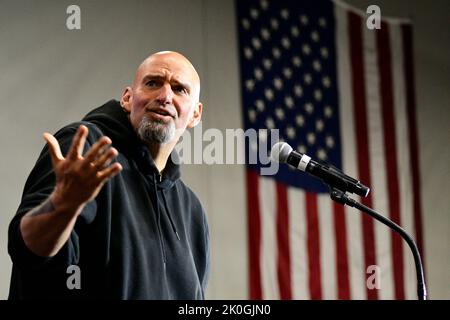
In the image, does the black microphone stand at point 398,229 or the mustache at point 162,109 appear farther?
the mustache at point 162,109

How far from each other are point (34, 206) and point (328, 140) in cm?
317

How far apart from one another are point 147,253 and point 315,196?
2.75 m

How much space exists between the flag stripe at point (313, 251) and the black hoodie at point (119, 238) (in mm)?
2220

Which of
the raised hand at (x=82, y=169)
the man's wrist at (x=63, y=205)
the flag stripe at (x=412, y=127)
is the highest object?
the flag stripe at (x=412, y=127)

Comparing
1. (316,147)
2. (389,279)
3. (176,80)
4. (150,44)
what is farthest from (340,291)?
(176,80)

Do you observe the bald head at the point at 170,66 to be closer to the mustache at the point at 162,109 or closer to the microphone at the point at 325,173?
the mustache at the point at 162,109

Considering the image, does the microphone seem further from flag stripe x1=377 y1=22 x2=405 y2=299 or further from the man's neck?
flag stripe x1=377 y1=22 x2=405 y2=299

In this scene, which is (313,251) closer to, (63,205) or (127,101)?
(127,101)

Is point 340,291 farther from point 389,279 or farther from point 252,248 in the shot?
point 252,248

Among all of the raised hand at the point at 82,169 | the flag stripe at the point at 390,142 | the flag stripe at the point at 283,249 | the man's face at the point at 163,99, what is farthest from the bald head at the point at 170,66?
the flag stripe at the point at 390,142

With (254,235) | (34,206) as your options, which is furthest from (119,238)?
(254,235)

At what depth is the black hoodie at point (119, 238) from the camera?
5.35 feet

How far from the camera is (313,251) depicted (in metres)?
4.33

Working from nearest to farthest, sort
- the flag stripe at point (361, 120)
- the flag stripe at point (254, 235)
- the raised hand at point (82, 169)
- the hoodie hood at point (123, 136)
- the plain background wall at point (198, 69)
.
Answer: the raised hand at point (82, 169) < the hoodie hood at point (123, 136) < the plain background wall at point (198, 69) < the flag stripe at point (254, 235) < the flag stripe at point (361, 120)
